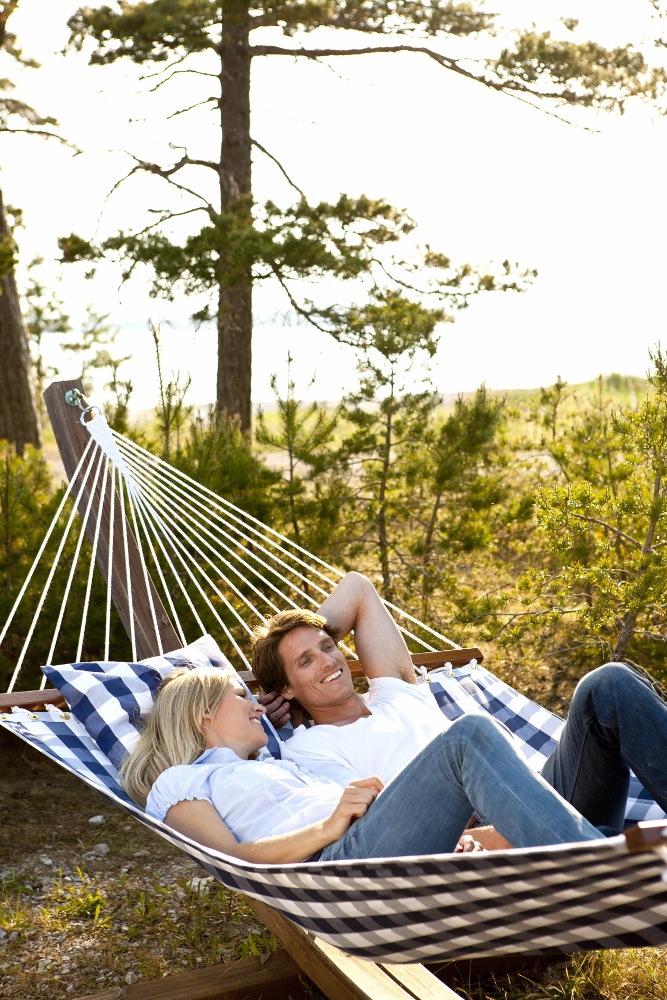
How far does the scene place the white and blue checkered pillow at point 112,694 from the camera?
2115 mm

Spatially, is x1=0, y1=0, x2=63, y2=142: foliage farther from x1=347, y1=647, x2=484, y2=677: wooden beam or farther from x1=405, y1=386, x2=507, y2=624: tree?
x1=347, y1=647, x2=484, y2=677: wooden beam

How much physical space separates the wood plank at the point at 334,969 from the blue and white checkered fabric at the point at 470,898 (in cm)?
27

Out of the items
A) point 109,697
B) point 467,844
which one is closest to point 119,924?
point 109,697

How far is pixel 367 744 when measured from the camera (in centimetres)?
202

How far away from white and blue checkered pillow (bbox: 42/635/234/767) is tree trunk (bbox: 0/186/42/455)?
4322 mm

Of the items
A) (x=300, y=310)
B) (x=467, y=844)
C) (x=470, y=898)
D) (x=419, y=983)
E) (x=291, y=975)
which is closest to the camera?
(x=470, y=898)

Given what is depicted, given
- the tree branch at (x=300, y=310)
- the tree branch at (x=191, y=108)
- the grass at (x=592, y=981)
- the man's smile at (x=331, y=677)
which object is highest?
the tree branch at (x=191, y=108)

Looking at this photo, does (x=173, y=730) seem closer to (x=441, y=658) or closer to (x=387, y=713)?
(x=387, y=713)

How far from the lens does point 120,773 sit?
1.95 m

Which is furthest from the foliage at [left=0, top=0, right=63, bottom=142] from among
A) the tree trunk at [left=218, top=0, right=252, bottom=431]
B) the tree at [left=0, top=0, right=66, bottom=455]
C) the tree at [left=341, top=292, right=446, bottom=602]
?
the tree at [left=341, top=292, right=446, bottom=602]

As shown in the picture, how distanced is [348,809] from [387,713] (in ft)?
1.74

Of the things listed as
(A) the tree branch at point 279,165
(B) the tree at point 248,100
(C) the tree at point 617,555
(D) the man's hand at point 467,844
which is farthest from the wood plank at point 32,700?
(A) the tree branch at point 279,165

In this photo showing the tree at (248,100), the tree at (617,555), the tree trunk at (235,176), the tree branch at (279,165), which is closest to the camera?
the tree at (617,555)

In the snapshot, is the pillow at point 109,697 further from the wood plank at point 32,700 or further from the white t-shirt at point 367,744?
the white t-shirt at point 367,744
